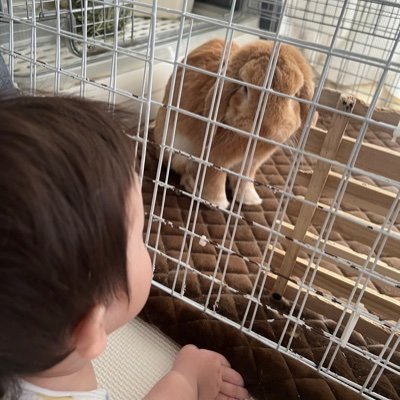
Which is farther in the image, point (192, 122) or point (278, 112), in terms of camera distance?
point (192, 122)

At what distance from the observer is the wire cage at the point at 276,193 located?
1.84ft

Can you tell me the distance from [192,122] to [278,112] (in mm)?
237

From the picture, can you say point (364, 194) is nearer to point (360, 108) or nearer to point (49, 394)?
point (360, 108)

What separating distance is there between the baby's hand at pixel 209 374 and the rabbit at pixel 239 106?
0.27 metres

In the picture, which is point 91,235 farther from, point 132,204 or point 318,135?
point 318,135

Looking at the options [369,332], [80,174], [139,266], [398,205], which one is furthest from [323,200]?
[80,174]

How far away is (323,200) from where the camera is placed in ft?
3.67

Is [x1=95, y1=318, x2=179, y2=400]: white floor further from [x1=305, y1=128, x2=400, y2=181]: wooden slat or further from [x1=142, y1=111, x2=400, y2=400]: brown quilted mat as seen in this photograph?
[x1=305, y1=128, x2=400, y2=181]: wooden slat

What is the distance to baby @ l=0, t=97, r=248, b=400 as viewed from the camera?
0.33 meters

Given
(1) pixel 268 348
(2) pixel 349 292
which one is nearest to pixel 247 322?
(1) pixel 268 348

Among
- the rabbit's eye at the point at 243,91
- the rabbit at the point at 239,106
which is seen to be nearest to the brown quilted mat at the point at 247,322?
the rabbit at the point at 239,106

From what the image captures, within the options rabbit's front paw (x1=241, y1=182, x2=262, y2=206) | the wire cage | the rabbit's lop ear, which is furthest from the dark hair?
rabbit's front paw (x1=241, y1=182, x2=262, y2=206)

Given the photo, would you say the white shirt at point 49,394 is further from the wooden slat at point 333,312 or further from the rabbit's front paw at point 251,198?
the rabbit's front paw at point 251,198

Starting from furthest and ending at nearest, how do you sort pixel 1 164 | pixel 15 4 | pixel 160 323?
pixel 15 4 → pixel 160 323 → pixel 1 164
